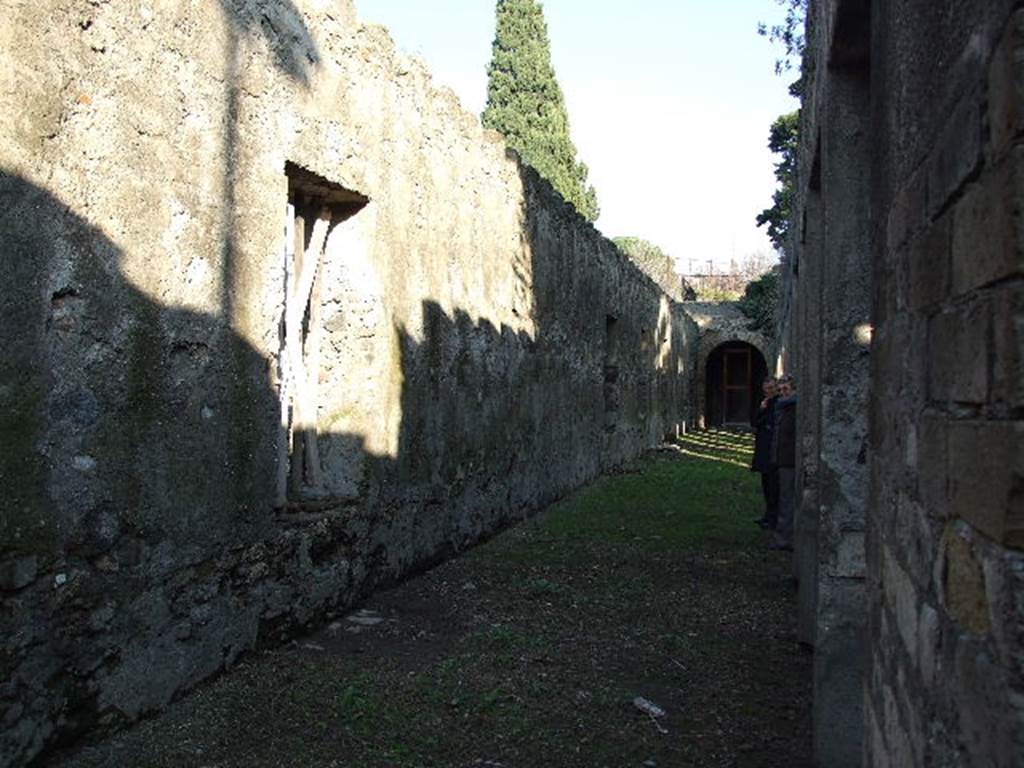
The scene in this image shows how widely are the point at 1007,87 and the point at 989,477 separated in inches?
20.2

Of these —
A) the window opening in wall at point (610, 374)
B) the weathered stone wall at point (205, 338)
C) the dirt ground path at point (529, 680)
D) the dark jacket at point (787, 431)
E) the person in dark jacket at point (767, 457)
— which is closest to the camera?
the weathered stone wall at point (205, 338)

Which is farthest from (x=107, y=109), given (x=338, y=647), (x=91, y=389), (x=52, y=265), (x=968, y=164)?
(x=968, y=164)

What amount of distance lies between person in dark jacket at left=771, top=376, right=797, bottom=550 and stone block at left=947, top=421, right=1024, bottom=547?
5087 millimetres

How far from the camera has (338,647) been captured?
4.64 metres

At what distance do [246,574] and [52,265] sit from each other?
5.60ft

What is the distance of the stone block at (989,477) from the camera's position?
46.6 inches

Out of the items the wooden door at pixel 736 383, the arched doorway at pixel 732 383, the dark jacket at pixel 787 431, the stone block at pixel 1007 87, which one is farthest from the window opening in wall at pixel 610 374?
the wooden door at pixel 736 383

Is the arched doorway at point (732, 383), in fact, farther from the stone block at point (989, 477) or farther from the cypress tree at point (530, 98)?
the stone block at point (989, 477)

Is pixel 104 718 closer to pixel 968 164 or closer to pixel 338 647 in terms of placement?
pixel 338 647

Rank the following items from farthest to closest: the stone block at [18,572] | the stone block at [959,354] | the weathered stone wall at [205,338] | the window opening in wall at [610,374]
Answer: the window opening in wall at [610,374] → the weathered stone wall at [205,338] → the stone block at [18,572] → the stone block at [959,354]

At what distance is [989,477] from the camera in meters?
1.29

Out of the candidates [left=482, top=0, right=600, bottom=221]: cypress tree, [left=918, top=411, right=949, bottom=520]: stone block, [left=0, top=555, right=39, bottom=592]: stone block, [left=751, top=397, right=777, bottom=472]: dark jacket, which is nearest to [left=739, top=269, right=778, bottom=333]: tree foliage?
[left=482, top=0, right=600, bottom=221]: cypress tree

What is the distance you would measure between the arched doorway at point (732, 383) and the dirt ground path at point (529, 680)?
74.0 ft

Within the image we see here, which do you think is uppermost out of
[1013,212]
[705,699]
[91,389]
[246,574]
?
[1013,212]
